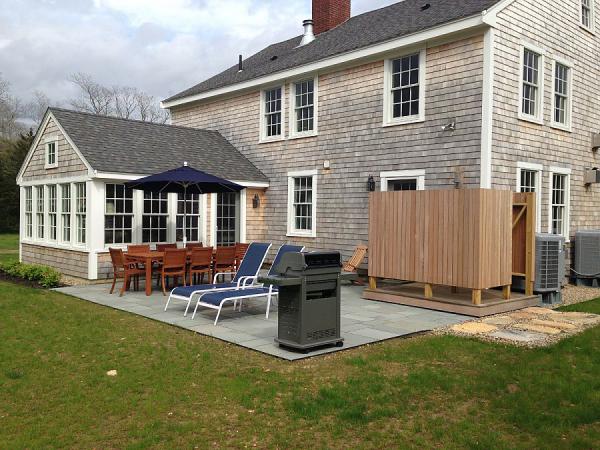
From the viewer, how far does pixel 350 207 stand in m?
13.6

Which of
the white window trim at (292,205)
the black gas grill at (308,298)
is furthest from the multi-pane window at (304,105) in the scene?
the black gas grill at (308,298)

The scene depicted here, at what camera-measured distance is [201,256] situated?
1102 centimetres

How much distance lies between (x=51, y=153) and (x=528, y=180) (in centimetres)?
1182

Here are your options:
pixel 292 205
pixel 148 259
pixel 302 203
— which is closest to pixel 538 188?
pixel 302 203

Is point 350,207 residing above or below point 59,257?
above

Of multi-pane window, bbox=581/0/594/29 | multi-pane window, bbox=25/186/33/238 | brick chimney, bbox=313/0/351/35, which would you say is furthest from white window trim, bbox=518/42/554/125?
multi-pane window, bbox=25/186/33/238

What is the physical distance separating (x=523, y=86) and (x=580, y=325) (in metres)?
5.82

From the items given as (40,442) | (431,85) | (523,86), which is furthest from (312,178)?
(40,442)

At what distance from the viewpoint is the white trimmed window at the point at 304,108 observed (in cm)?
1467

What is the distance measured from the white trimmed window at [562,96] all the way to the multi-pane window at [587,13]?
6.20 feet

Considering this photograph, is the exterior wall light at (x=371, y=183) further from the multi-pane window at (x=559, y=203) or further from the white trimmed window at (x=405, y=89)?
the multi-pane window at (x=559, y=203)

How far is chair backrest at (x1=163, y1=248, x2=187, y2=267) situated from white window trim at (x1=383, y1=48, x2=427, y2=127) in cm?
543

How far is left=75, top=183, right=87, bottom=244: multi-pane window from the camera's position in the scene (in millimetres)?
13352

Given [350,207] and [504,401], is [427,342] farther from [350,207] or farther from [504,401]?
[350,207]
